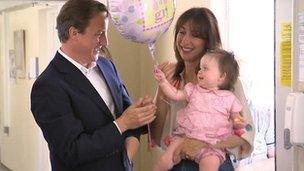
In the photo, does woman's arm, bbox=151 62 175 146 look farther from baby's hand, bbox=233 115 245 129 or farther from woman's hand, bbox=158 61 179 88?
baby's hand, bbox=233 115 245 129

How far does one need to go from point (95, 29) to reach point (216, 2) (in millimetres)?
1118

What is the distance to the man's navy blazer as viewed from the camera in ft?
4.21

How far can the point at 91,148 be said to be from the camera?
1.29m

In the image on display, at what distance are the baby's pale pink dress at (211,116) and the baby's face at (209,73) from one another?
3cm

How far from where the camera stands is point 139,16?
1.43 m

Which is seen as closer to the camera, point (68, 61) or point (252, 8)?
point (68, 61)

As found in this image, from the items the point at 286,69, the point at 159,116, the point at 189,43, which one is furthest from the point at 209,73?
the point at 286,69

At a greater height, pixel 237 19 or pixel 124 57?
pixel 237 19

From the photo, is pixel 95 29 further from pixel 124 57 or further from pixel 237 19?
pixel 124 57

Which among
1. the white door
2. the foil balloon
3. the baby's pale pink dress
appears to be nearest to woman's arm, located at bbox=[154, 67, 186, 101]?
the baby's pale pink dress

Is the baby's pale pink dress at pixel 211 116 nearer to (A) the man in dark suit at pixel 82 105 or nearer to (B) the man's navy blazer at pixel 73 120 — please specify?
(A) the man in dark suit at pixel 82 105

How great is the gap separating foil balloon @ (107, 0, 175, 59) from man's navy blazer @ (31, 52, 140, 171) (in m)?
0.25

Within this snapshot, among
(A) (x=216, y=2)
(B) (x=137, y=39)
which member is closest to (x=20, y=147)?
(A) (x=216, y=2)

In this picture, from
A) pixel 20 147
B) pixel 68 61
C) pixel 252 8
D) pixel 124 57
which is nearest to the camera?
pixel 68 61
